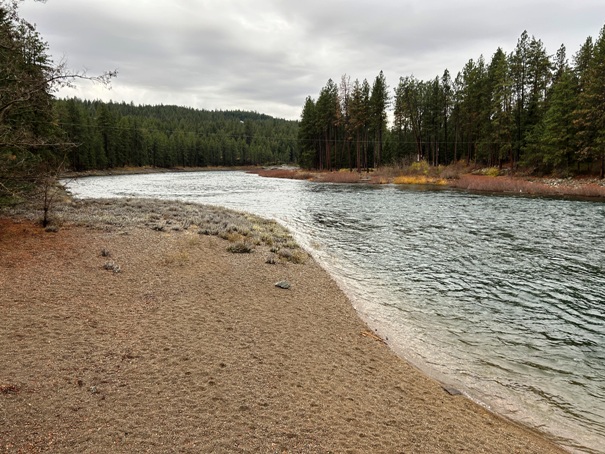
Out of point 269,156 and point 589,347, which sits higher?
point 269,156

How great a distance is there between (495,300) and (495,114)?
5745 cm

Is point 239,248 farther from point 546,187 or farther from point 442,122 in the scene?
point 442,122

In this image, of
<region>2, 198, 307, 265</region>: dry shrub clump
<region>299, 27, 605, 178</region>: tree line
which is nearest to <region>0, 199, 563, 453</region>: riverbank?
<region>2, 198, 307, 265</region>: dry shrub clump

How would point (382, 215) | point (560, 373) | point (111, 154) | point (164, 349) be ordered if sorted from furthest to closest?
point (111, 154) < point (382, 215) < point (560, 373) < point (164, 349)

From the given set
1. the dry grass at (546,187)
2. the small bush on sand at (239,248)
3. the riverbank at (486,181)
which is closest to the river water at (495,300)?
the small bush on sand at (239,248)

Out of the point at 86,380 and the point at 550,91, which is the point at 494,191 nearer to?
the point at 550,91

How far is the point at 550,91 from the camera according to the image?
2137 inches

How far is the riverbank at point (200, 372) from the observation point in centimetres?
420

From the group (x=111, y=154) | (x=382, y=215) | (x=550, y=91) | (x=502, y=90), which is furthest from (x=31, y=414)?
(x=111, y=154)

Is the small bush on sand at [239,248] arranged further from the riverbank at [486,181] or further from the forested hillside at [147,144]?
the riverbank at [486,181]

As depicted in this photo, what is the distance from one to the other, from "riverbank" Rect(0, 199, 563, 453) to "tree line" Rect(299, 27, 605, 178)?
4453 cm

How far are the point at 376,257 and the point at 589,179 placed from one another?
3951cm

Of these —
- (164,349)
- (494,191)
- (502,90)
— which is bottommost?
(164,349)

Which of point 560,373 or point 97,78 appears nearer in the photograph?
point 560,373
